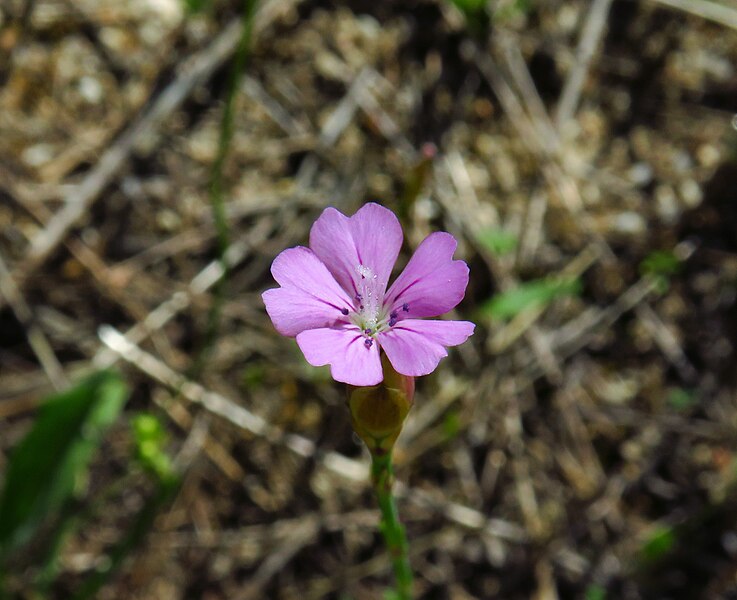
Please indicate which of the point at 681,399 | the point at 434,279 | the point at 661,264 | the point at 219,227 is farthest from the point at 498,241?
the point at 434,279

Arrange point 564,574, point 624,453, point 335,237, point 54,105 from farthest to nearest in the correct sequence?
point 54,105 → point 624,453 → point 564,574 → point 335,237

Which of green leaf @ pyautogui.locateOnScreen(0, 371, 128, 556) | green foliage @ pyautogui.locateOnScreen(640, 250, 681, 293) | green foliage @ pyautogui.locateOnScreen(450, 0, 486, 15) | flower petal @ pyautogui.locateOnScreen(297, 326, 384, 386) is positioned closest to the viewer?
flower petal @ pyautogui.locateOnScreen(297, 326, 384, 386)

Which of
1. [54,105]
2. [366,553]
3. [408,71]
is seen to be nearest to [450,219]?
[408,71]

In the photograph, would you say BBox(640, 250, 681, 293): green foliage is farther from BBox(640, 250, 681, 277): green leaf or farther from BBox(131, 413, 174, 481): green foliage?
BBox(131, 413, 174, 481): green foliage

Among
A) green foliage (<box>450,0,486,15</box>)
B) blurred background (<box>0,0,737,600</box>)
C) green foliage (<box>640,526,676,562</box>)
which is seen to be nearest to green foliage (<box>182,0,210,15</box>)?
blurred background (<box>0,0,737,600</box>)

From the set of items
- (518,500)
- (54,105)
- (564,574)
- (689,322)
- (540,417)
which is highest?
(54,105)

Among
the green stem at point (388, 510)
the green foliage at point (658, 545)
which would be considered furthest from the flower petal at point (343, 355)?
the green foliage at point (658, 545)

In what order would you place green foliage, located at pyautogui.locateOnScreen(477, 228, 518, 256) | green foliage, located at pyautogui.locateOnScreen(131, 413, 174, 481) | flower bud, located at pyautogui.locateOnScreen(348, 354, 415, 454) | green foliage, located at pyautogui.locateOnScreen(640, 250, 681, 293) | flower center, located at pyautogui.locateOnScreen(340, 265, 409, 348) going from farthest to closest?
green foliage, located at pyautogui.locateOnScreen(640, 250, 681, 293)
green foliage, located at pyautogui.locateOnScreen(477, 228, 518, 256)
green foliage, located at pyautogui.locateOnScreen(131, 413, 174, 481)
flower center, located at pyautogui.locateOnScreen(340, 265, 409, 348)
flower bud, located at pyautogui.locateOnScreen(348, 354, 415, 454)

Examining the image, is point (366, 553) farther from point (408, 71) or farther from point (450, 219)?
point (408, 71)
